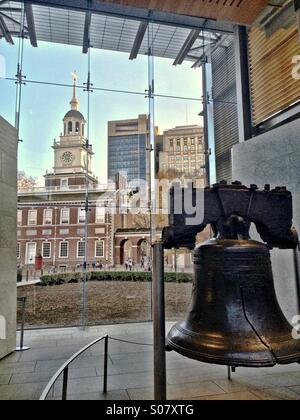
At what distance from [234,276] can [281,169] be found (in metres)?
1.87

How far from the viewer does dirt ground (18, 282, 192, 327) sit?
4992 millimetres

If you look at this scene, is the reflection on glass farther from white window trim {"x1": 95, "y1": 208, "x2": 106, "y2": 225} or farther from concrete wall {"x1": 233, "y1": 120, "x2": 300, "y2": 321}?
concrete wall {"x1": 233, "y1": 120, "x2": 300, "y2": 321}

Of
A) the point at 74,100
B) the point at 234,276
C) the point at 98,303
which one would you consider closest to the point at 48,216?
the point at 98,303

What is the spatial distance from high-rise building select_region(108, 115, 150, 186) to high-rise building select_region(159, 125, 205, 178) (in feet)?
1.10

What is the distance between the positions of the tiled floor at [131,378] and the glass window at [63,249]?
169cm

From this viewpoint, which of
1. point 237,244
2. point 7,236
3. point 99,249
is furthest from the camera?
point 99,249

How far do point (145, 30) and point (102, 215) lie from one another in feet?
10.8

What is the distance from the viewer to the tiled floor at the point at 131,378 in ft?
7.60

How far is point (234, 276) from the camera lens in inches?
45.7

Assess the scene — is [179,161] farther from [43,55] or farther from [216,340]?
[216,340]

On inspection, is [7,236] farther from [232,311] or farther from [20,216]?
[232,311]

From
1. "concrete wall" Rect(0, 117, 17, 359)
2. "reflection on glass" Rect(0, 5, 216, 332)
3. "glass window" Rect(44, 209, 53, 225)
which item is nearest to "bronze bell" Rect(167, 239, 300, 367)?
"concrete wall" Rect(0, 117, 17, 359)
